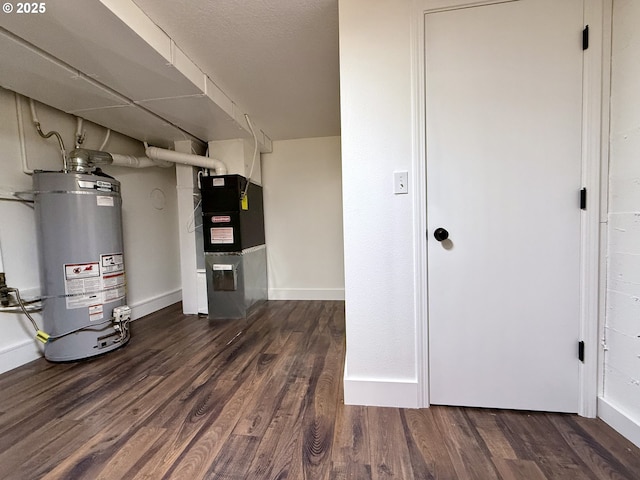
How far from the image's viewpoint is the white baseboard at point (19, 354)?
1.85 metres

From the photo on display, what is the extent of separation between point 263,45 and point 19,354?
9.34 feet

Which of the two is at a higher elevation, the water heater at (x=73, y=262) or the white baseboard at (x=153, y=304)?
the water heater at (x=73, y=262)

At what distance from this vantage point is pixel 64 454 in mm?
1146

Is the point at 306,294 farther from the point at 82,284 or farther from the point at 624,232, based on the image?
the point at 624,232

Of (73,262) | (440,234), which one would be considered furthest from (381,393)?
(73,262)

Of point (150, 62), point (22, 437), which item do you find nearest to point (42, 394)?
point (22, 437)

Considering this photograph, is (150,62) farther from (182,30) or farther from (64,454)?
(64,454)

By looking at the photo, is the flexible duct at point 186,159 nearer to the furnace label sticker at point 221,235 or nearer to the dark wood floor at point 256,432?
the furnace label sticker at point 221,235

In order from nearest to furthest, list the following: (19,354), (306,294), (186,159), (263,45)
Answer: (263,45)
(19,354)
(186,159)
(306,294)

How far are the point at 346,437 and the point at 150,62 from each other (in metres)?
2.35

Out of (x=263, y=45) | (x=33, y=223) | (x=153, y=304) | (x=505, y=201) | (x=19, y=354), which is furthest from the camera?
(x=153, y=304)

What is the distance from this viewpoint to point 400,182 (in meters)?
1.34

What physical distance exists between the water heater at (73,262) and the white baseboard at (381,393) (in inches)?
79.4

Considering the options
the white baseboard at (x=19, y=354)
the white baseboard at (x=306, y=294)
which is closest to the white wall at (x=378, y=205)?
the white baseboard at (x=306, y=294)
